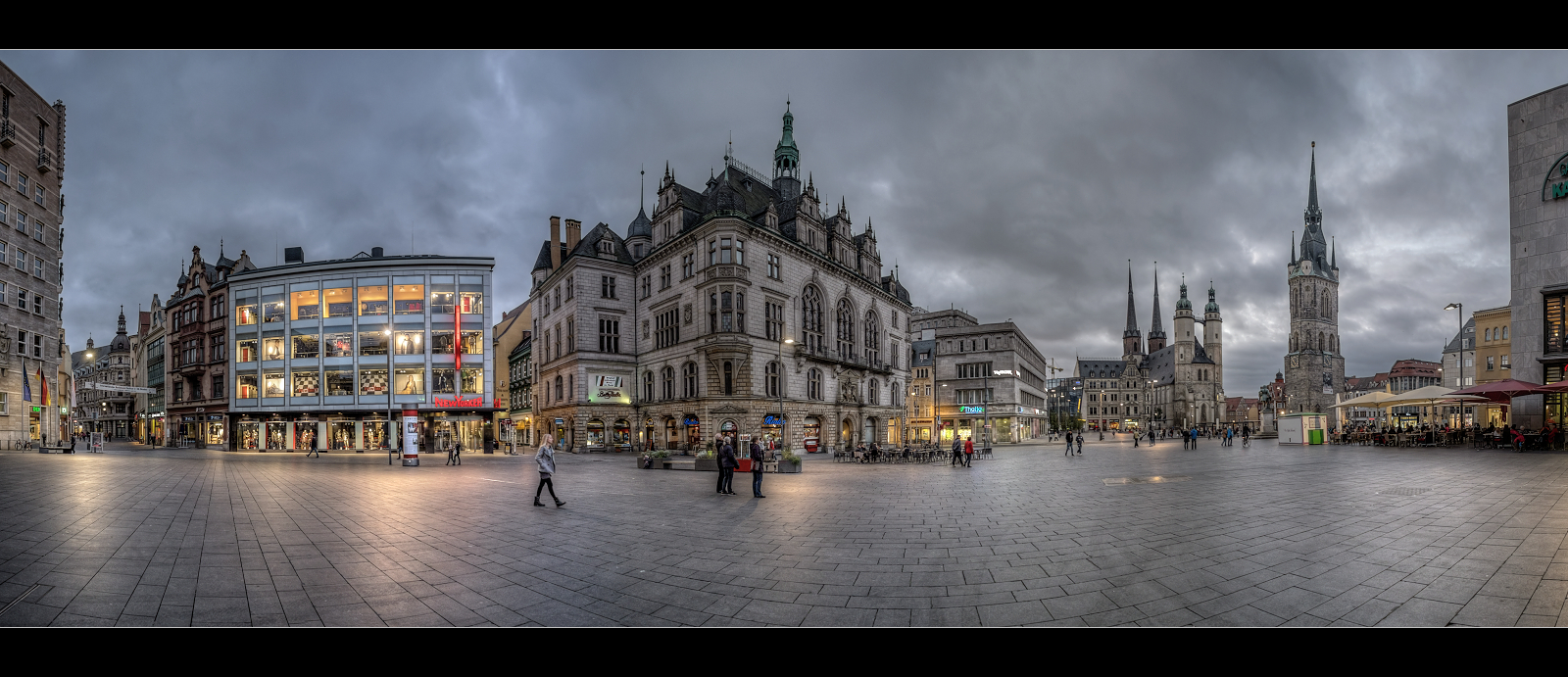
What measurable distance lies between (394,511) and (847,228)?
44925 millimetres

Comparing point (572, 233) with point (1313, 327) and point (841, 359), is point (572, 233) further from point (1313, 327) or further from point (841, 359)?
point (1313, 327)

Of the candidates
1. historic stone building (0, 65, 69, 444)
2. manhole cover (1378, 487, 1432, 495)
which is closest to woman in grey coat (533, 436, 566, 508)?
manhole cover (1378, 487, 1432, 495)

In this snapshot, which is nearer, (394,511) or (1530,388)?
(394,511)

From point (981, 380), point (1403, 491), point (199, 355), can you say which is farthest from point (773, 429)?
point (199, 355)

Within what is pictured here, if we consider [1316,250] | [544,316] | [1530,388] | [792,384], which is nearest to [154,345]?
[544,316]

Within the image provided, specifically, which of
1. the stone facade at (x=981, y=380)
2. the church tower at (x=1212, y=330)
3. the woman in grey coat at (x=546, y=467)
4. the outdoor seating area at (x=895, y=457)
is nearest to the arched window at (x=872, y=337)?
the outdoor seating area at (x=895, y=457)

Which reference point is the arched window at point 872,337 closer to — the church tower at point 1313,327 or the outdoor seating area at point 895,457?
the outdoor seating area at point 895,457

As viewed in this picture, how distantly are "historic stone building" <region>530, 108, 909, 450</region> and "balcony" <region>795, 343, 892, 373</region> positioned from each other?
139 mm

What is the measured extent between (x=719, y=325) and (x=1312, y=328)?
147117 millimetres

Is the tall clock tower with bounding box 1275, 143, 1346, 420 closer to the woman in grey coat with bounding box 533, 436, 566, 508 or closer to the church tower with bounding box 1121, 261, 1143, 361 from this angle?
the church tower with bounding box 1121, 261, 1143, 361

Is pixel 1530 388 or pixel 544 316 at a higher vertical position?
pixel 544 316

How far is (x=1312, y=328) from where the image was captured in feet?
453
